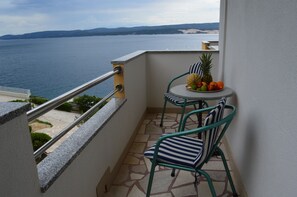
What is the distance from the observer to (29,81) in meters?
26.6

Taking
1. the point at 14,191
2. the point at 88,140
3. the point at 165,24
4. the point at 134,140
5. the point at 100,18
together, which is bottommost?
the point at 134,140

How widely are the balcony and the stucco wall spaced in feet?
1.71

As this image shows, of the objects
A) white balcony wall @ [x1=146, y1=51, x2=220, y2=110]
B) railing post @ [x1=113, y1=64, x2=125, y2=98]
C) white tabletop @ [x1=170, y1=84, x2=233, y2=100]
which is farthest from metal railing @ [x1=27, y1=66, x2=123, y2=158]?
white balcony wall @ [x1=146, y1=51, x2=220, y2=110]

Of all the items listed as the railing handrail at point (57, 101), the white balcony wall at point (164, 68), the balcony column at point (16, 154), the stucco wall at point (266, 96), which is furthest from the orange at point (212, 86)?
the balcony column at point (16, 154)

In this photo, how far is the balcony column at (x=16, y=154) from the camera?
2.67 ft

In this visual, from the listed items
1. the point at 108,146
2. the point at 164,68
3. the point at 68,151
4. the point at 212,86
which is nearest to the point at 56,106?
the point at 68,151

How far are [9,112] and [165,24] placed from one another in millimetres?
7763

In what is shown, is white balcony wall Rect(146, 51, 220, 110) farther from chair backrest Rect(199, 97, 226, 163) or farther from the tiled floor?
chair backrest Rect(199, 97, 226, 163)

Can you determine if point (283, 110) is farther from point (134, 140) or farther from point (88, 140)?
point (134, 140)

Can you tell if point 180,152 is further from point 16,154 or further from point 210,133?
point 16,154

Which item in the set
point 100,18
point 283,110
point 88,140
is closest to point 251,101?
point 283,110

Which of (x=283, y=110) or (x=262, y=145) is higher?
(x=283, y=110)

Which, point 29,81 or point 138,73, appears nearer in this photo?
point 138,73

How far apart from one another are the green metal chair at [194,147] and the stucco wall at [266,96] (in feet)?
0.75
